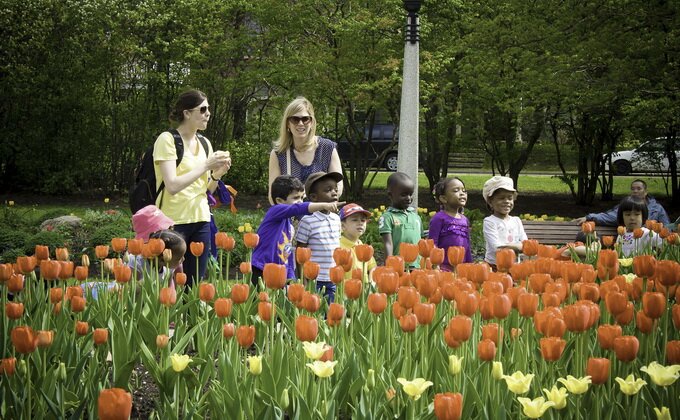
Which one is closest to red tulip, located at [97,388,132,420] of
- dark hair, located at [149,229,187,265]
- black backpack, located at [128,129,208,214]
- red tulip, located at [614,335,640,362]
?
red tulip, located at [614,335,640,362]

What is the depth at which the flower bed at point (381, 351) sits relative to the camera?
2.76 metres

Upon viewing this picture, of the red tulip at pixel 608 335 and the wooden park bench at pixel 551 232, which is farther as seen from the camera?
the wooden park bench at pixel 551 232

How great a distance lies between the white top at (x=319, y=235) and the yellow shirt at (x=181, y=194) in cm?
67

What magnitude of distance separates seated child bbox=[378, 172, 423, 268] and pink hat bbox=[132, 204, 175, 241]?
62.7 inches

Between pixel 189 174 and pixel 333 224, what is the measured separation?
3.18 feet

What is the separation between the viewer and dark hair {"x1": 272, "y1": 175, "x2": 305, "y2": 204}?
583cm

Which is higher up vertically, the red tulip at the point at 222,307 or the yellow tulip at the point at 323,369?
the red tulip at the point at 222,307

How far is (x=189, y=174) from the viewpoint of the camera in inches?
221

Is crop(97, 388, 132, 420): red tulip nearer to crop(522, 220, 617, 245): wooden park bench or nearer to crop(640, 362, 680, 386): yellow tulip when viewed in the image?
crop(640, 362, 680, 386): yellow tulip

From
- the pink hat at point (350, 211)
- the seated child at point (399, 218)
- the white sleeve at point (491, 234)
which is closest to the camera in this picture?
the pink hat at point (350, 211)

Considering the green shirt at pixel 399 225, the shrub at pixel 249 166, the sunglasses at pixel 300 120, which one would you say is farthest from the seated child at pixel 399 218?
the shrub at pixel 249 166

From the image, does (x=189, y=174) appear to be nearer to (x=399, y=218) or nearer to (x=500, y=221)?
(x=399, y=218)

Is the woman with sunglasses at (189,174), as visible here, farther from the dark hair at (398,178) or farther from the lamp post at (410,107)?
the lamp post at (410,107)

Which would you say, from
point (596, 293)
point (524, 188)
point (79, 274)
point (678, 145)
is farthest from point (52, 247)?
point (524, 188)
